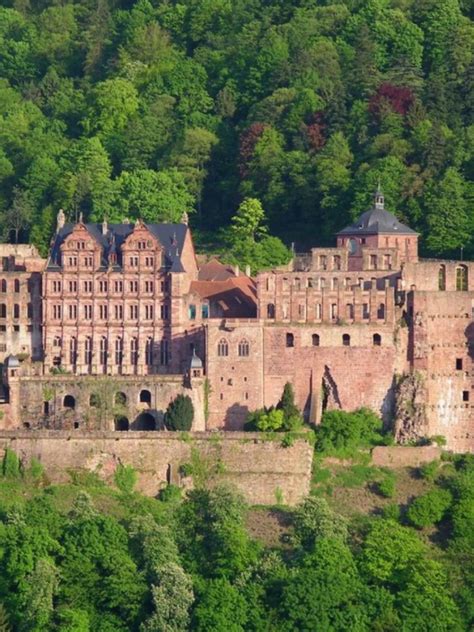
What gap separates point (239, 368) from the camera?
323 feet

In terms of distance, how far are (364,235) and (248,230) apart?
36.8 feet

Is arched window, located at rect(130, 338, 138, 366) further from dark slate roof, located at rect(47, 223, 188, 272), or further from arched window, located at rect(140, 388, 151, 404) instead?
arched window, located at rect(140, 388, 151, 404)

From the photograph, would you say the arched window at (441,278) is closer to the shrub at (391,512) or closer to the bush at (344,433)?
the bush at (344,433)

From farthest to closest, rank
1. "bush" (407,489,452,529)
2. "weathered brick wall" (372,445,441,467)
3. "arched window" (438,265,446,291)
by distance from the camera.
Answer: "arched window" (438,265,446,291) → "weathered brick wall" (372,445,441,467) → "bush" (407,489,452,529)

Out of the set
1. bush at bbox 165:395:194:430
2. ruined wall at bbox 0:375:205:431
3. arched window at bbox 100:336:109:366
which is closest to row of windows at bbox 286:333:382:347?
ruined wall at bbox 0:375:205:431

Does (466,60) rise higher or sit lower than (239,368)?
higher

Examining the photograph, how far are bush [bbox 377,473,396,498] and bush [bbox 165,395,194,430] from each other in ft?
25.1

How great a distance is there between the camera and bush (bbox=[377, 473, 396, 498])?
312 feet

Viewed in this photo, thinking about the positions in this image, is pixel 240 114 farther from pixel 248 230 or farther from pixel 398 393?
pixel 398 393

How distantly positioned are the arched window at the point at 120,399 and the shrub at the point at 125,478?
3634mm

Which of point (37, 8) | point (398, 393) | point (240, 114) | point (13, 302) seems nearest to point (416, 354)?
point (398, 393)

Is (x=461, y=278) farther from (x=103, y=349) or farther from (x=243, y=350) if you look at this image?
(x=103, y=349)

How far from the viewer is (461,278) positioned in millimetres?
102688

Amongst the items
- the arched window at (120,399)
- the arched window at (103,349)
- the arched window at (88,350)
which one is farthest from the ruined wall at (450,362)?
the arched window at (88,350)
